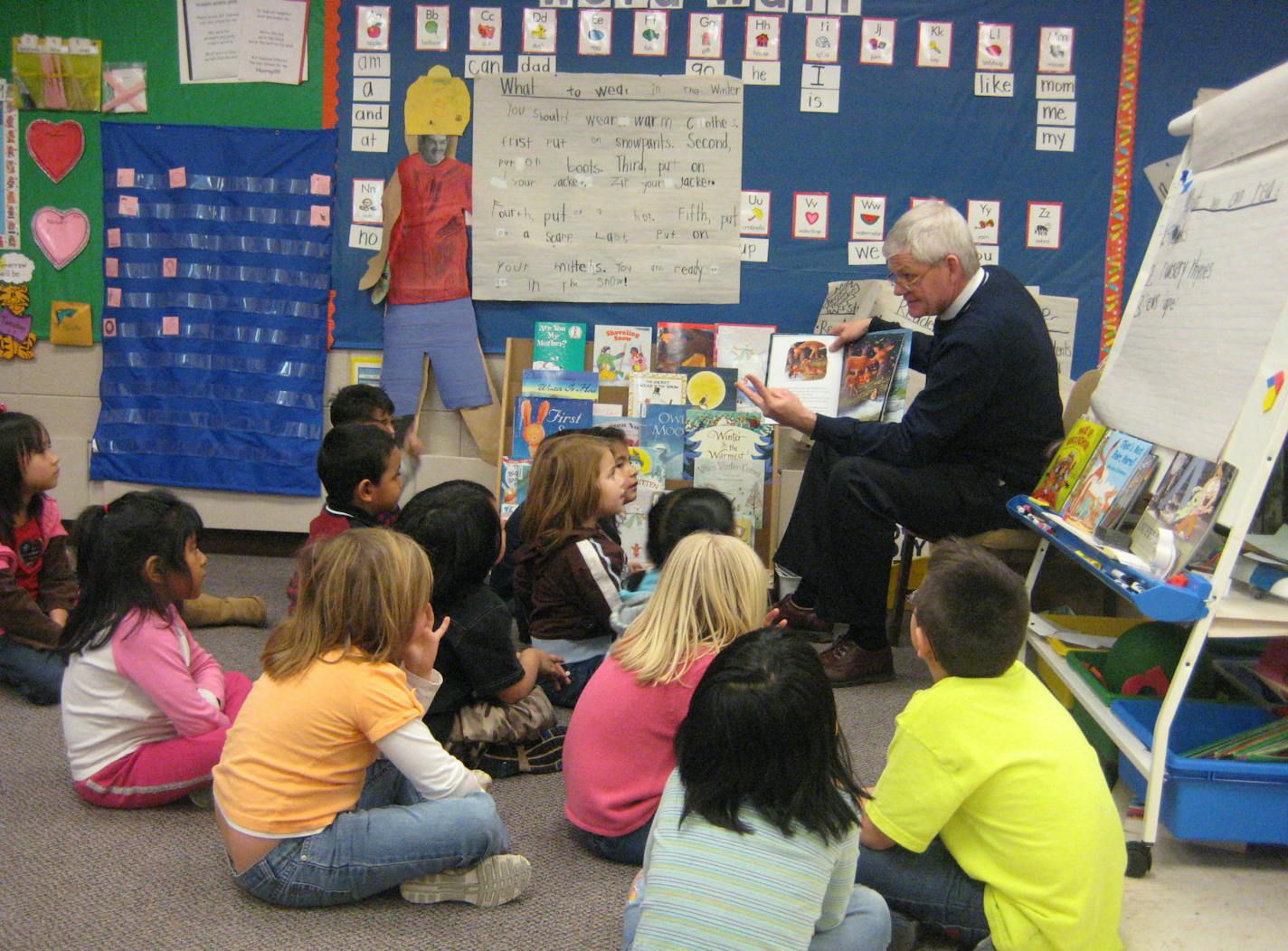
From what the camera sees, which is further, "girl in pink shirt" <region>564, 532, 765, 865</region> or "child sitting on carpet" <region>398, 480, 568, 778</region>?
"child sitting on carpet" <region>398, 480, 568, 778</region>

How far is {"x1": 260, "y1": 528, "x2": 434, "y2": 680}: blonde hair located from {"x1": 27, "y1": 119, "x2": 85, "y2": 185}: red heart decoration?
130 inches

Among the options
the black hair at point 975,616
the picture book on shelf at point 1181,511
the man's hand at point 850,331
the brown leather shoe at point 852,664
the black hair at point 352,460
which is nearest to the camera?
the black hair at point 975,616

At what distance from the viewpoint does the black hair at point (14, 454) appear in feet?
8.86

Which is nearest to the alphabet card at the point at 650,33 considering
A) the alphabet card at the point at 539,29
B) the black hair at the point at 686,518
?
the alphabet card at the point at 539,29

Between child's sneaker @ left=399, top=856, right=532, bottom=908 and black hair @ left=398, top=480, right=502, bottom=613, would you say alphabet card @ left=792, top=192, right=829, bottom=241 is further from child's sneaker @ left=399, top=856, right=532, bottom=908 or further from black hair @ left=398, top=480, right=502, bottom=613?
child's sneaker @ left=399, top=856, right=532, bottom=908

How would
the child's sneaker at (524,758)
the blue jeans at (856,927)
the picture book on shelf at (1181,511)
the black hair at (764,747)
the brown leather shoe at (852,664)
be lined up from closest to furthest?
1. the black hair at (764,747)
2. the blue jeans at (856,927)
3. the picture book on shelf at (1181,511)
4. the child's sneaker at (524,758)
5. the brown leather shoe at (852,664)

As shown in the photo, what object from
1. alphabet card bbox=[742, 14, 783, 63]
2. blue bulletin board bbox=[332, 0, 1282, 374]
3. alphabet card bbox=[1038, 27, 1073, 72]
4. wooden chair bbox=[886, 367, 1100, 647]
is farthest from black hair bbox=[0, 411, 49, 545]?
alphabet card bbox=[1038, 27, 1073, 72]

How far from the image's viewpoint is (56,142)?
423cm

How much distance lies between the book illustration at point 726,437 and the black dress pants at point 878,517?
88 cm

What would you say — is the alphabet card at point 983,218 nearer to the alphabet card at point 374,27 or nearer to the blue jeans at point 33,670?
the alphabet card at point 374,27

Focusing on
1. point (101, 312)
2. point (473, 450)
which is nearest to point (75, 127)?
point (101, 312)

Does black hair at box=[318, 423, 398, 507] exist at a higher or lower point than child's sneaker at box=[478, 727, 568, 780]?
higher

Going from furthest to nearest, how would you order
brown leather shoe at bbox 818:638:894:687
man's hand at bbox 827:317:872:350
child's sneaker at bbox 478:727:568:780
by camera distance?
1. man's hand at bbox 827:317:872:350
2. brown leather shoe at bbox 818:638:894:687
3. child's sneaker at bbox 478:727:568:780

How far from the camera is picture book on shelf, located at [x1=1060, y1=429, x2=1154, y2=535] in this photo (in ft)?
7.62
